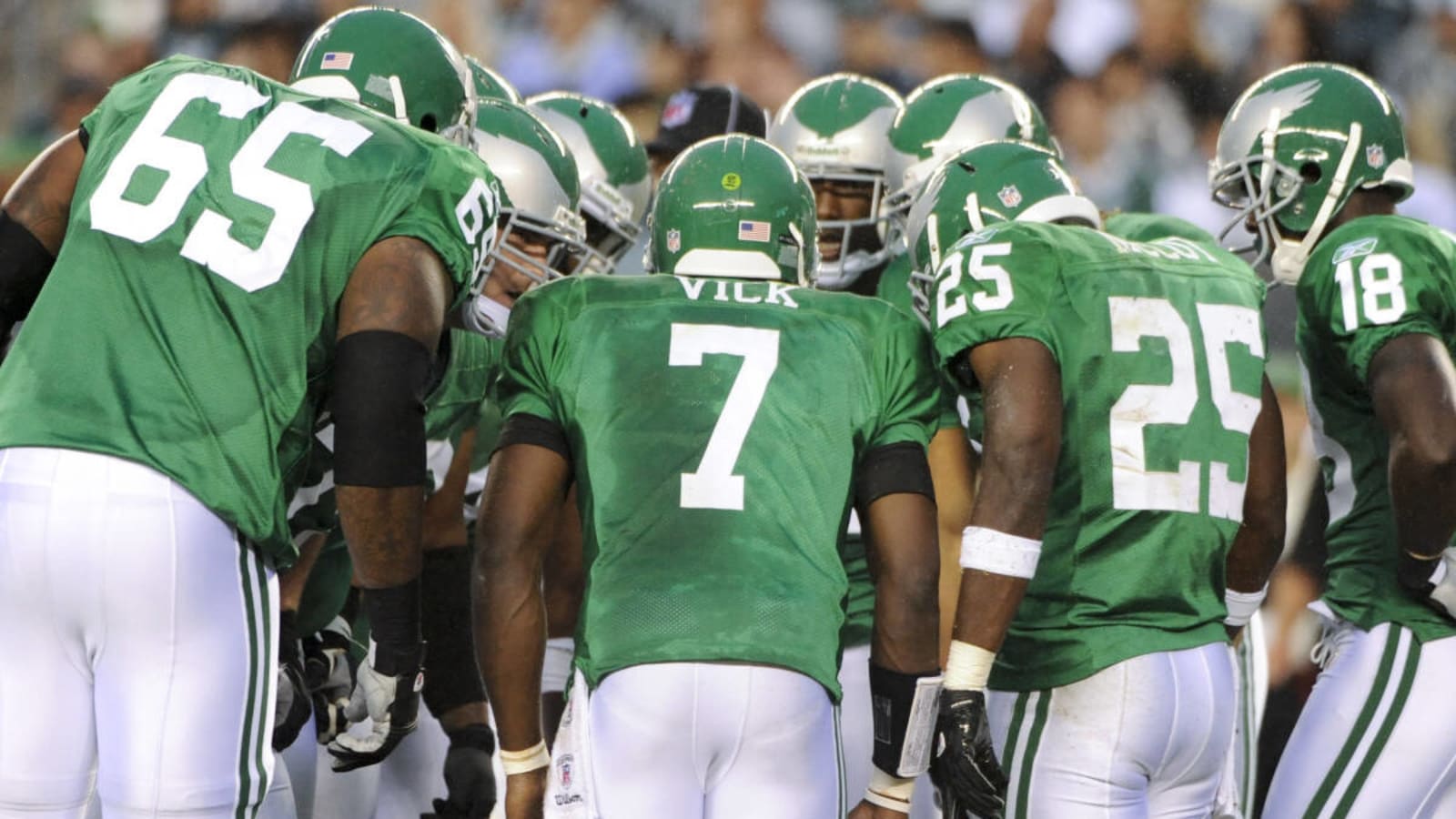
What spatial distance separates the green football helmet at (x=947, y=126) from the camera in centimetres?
466

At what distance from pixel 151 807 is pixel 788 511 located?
1002 mm

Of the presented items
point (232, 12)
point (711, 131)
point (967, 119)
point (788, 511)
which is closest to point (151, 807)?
point (788, 511)

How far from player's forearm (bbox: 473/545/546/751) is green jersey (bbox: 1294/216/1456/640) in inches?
64.4

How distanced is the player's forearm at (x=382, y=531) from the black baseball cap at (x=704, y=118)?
10.1 feet

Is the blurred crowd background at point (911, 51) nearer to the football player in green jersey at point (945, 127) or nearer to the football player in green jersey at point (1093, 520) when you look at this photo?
the football player in green jersey at point (945, 127)

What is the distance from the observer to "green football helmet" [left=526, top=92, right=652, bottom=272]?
4.50 metres

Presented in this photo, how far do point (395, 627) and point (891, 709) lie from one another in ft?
2.63

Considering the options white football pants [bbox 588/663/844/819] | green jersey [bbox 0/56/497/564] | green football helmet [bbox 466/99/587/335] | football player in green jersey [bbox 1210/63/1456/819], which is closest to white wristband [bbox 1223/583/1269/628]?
football player in green jersey [bbox 1210/63/1456/819]

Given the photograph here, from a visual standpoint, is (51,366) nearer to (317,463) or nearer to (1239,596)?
(317,463)

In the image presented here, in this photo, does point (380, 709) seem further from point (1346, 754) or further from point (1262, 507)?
point (1346, 754)

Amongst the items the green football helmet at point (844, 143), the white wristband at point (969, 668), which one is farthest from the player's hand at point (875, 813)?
the green football helmet at point (844, 143)

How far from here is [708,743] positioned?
2588 millimetres

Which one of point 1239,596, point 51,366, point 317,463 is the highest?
point 51,366

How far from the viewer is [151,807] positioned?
2.36 meters
